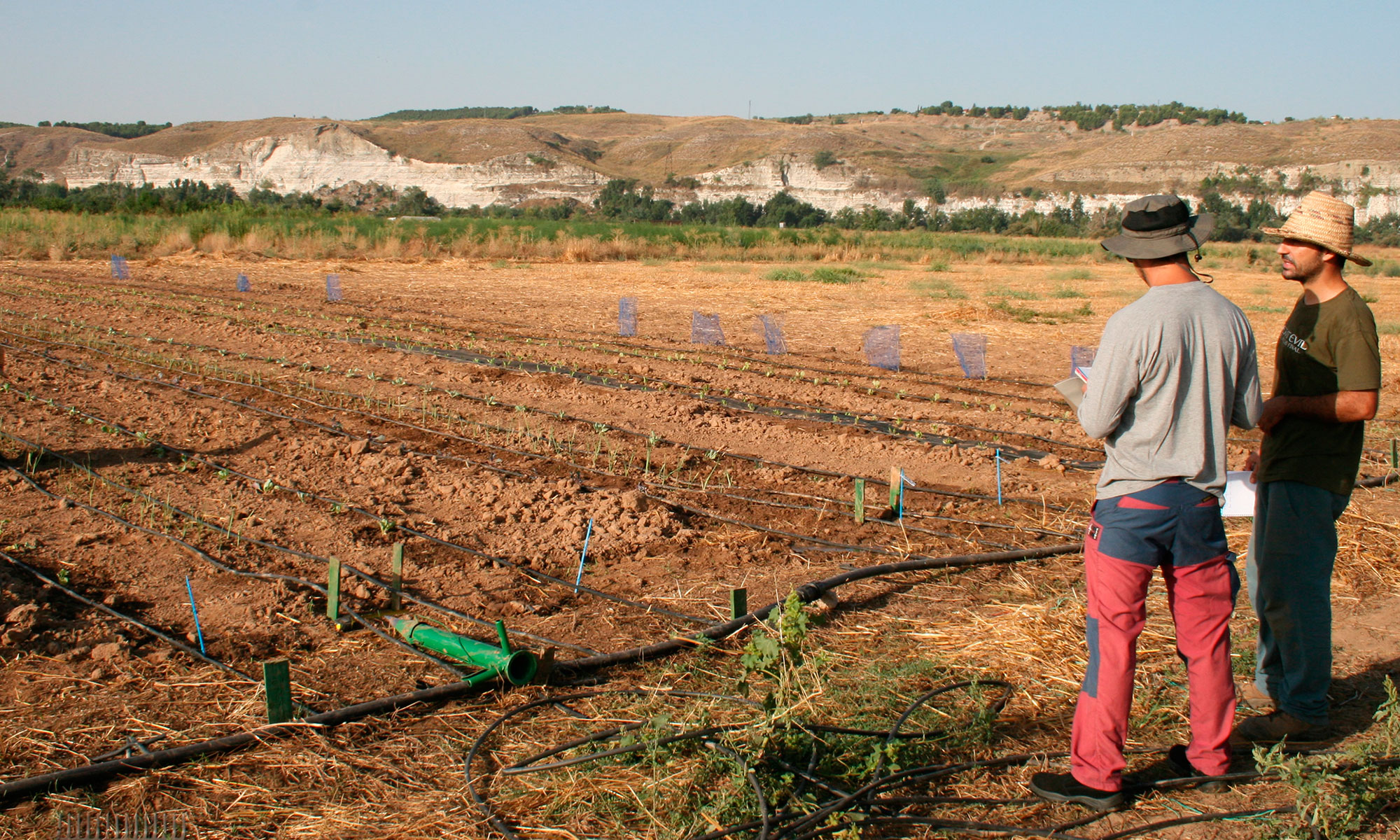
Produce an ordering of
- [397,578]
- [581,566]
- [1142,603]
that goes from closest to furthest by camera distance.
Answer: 1. [1142,603]
2. [397,578]
3. [581,566]

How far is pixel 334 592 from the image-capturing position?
4066mm

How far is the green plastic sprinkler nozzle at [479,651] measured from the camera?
3443 mm

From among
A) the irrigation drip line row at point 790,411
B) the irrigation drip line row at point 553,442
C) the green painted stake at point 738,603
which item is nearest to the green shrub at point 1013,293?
the irrigation drip line row at point 790,411

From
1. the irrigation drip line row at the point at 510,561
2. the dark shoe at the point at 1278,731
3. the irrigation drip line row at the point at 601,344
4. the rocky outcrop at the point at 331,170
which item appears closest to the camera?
the dark shoe at the point at 1278,731

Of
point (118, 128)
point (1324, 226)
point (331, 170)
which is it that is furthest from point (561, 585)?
point (118, 128)

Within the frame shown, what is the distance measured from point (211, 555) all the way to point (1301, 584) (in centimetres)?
473

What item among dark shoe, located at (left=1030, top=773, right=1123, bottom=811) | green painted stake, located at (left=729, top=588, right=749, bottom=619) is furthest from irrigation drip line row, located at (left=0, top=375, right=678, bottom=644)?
dark shoe, located at (left=1030, top=773, right=1123, bottom=811)

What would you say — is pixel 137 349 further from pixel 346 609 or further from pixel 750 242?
pixel 750 242

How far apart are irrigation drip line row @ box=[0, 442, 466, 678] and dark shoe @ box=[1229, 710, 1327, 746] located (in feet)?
8.90

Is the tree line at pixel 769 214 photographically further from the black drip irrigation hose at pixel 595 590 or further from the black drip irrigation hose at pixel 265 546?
the black drip irrigation hose at pixel 595 590

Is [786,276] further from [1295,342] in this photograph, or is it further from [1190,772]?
[1190,772]

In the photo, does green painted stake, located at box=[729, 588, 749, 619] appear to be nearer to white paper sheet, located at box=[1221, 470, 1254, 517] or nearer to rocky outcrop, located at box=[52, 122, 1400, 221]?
white paper sheet, located at box=[1221, 470, 1254, 517]

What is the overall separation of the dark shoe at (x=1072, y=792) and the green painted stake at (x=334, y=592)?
2.78 meters

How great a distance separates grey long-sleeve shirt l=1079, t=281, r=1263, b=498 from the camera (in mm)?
2541
